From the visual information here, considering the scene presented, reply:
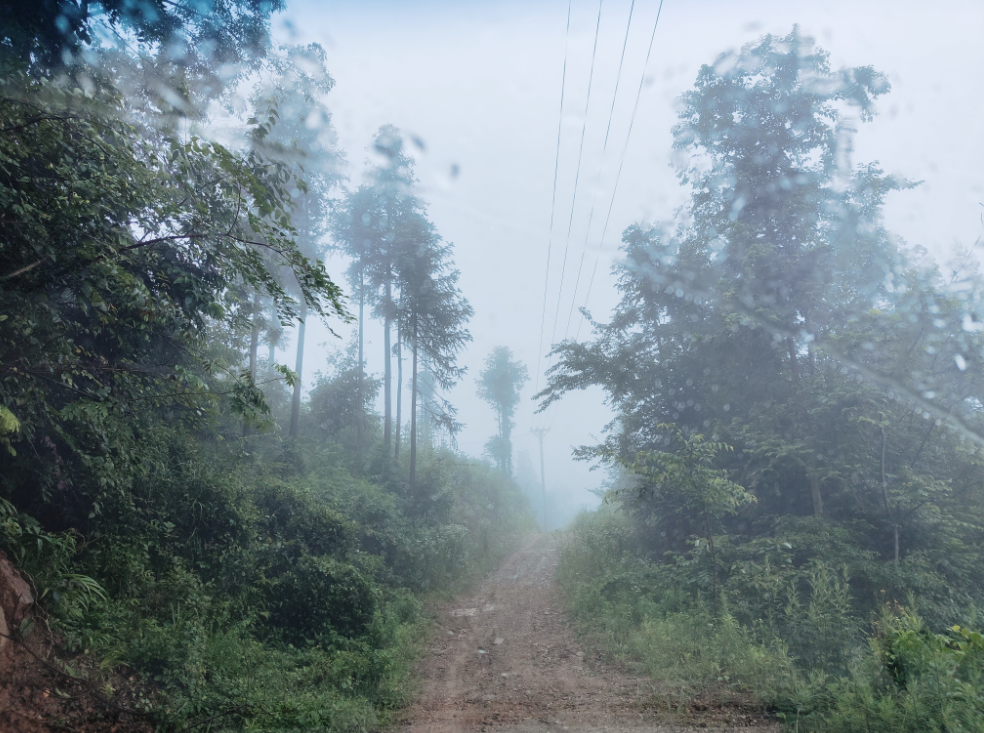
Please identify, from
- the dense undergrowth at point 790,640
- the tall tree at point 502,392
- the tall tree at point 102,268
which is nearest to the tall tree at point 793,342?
the dense undergrowth at point 790,640

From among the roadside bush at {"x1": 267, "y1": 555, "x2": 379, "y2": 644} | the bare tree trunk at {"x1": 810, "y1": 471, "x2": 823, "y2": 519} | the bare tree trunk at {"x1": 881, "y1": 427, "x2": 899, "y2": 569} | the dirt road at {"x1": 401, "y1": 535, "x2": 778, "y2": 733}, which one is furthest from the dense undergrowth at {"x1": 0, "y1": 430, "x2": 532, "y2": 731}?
the bare tree trunk at {"x1": 881, "y1": 427, "x2": 899, "y2": 569}

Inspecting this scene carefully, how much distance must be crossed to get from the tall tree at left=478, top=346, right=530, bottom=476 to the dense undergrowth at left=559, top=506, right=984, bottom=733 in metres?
31.1

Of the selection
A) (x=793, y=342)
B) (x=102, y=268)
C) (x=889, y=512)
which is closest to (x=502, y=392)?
(x=793, y=342)

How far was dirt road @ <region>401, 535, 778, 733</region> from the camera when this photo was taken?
534 centimetres

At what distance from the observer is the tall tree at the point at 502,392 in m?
43.5

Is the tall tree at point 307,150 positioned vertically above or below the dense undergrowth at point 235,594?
above

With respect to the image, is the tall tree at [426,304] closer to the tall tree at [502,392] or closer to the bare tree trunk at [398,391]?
the bare tree trunk at [398,391]

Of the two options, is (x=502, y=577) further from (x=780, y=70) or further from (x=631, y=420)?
(x=780, y=70)

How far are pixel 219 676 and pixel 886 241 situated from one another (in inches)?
753

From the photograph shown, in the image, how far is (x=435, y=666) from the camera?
7.51m

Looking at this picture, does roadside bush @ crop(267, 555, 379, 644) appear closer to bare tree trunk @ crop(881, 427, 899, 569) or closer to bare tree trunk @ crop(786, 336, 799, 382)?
bare tree trunk @ crop(881, 427, 899, 569)

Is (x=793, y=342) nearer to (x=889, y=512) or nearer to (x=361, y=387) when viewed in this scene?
(x=889, y=512)

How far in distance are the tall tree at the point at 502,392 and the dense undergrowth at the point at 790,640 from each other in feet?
102

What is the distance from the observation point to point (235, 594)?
7461 millimetres
